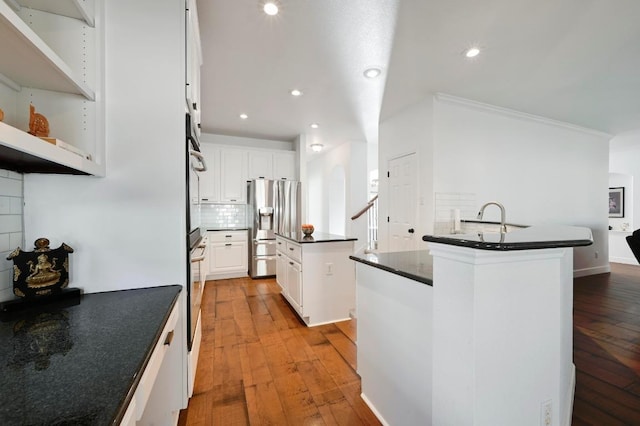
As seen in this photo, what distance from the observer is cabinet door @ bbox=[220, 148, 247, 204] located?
4.75m

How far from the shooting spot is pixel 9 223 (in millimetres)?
1002

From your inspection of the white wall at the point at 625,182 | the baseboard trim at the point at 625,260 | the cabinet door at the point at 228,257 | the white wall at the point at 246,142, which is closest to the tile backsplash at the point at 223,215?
the cabinet door at the point at 228,257

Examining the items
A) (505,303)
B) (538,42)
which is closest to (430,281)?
(505,303)


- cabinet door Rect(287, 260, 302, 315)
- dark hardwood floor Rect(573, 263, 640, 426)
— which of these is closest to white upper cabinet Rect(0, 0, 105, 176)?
cabinet door Rect(287, 260, 302, 315)

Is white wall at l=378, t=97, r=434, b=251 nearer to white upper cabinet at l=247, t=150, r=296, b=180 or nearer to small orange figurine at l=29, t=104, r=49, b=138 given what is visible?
white upper cabinet at l=247, t=150, r=296, b=180

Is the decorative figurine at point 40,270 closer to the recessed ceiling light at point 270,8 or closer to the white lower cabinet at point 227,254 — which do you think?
the recessed ceiling light at point 270,8

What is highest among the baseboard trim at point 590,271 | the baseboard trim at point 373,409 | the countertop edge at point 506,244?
the countertop edge at point 506,244

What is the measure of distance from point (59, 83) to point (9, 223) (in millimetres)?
590

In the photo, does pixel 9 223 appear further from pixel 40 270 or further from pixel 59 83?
pixel 59 83

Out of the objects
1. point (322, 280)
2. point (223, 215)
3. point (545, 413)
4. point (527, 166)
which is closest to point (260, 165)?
point (223, 215)

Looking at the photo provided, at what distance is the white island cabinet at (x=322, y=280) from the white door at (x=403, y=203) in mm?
1204

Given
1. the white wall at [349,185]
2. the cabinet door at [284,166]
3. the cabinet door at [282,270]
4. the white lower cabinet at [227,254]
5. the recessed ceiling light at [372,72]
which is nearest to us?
the recessed ceiling light at [372,72]

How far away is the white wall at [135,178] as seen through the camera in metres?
1.15

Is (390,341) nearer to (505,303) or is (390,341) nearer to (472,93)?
(505,303)
